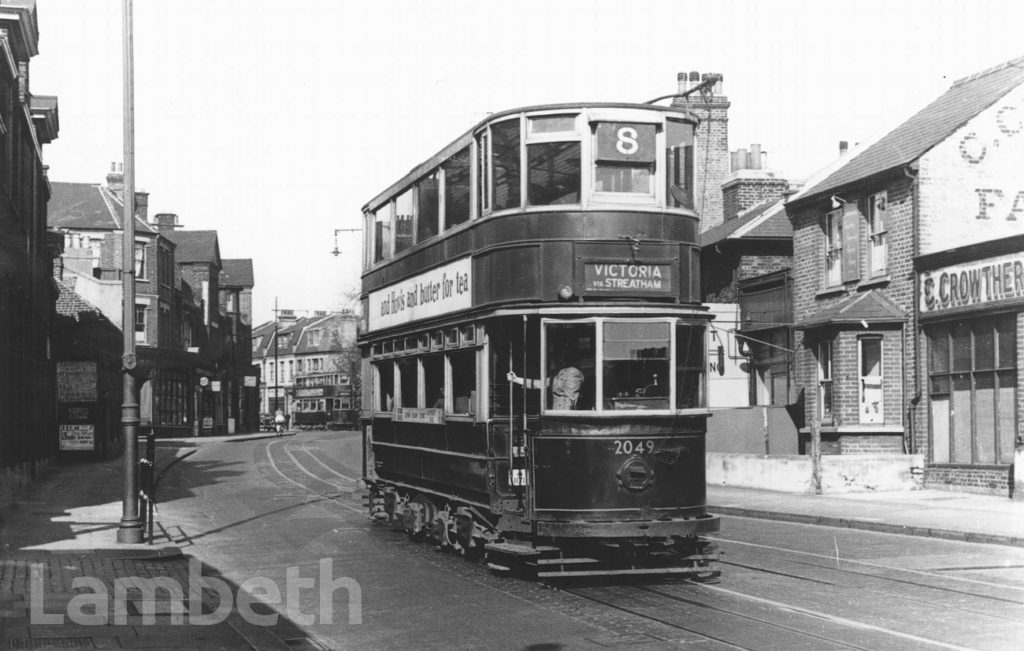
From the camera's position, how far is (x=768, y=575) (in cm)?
1274

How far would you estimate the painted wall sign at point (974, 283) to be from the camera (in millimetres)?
21594

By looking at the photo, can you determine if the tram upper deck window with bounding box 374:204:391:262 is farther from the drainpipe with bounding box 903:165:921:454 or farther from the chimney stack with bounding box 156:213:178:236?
the chimney stack with bounding box 156:213:178:236

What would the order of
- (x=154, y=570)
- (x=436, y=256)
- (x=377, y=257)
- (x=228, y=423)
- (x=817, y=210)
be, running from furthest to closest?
(x=228, y=423), (x=817, y=210), (x=377, y=257), (x=436, y=256), (x=154, y=570)

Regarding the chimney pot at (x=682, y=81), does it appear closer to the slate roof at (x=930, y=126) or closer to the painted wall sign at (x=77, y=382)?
the slate roof at (x=930, y=126)

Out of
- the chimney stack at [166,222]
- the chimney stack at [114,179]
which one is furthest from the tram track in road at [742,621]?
the chimney stack at [166,222]

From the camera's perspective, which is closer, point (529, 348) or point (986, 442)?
point (529, 348)

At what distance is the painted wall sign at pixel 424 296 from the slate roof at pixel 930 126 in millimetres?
12545

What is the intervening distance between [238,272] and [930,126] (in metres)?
64.1

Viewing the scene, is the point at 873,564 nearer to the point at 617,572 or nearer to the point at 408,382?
the point at 617,572

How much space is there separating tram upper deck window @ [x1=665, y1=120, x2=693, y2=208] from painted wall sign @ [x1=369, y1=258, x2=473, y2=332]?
2.44 m

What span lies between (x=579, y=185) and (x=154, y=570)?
6710mm

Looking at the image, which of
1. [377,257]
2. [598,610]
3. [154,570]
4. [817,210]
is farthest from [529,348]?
[817,210]

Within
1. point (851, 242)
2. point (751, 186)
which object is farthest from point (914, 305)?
point (751, 186)

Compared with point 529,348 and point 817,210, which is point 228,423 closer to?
point 817,210
